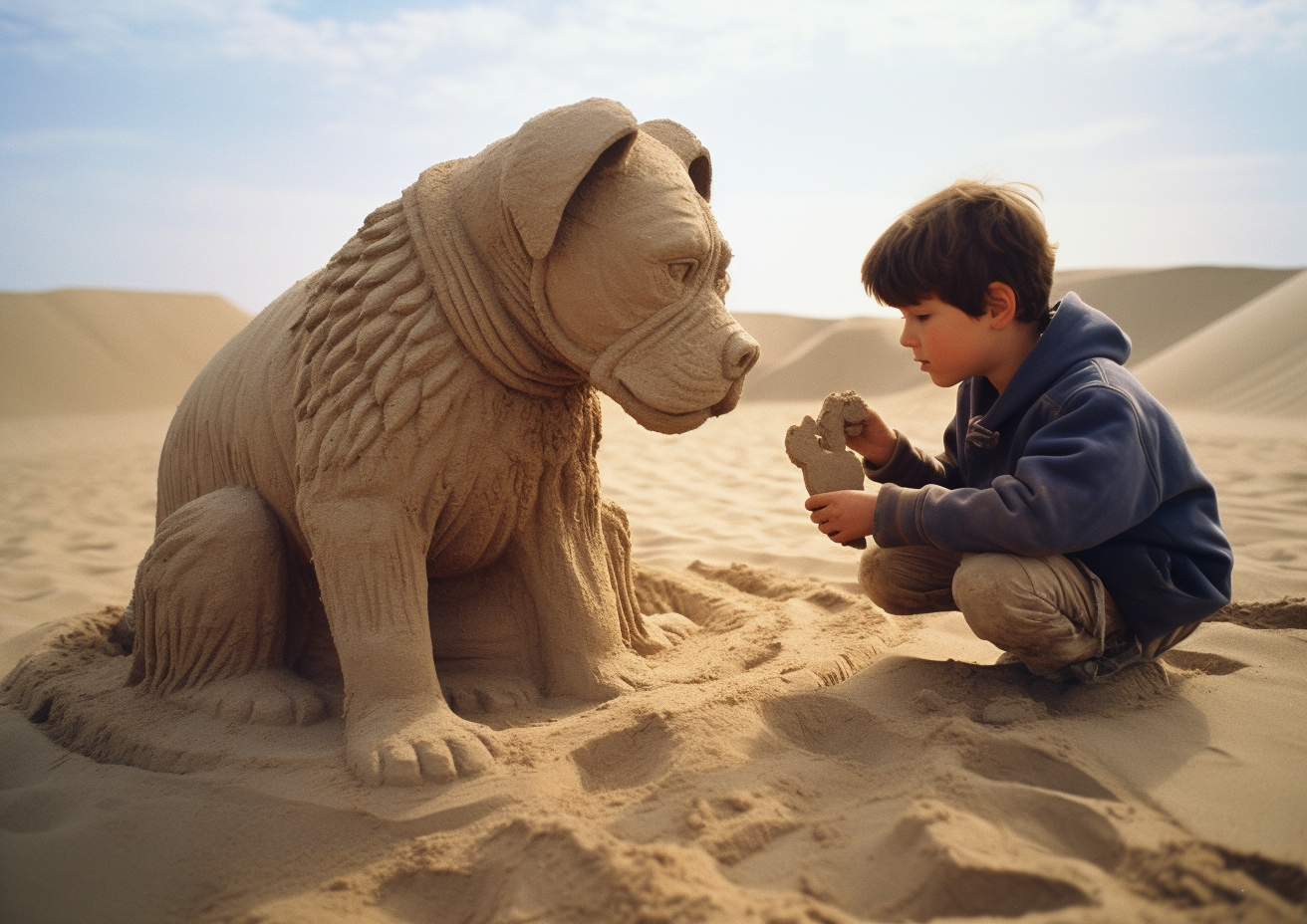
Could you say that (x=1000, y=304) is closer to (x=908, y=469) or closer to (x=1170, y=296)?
(x=908, y=469)

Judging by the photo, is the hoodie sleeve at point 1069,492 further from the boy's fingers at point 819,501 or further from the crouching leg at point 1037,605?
the boy's fingers at point 819,501

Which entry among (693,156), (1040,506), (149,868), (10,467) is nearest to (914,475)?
(1040,506)

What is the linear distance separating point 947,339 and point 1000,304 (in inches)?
5.5

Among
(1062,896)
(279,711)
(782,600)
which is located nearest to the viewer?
(1062,896)

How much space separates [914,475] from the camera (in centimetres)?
251

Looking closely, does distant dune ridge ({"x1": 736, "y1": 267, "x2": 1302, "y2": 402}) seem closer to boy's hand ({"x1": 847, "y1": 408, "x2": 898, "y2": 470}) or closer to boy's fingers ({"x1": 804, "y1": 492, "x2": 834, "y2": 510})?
boy's hand ({"x1": 847, "y1": 408, "x2": 898, "y2": 470})

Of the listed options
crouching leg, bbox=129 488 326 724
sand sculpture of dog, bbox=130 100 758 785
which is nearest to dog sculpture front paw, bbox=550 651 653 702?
sand sculpture of dog, bbox=130 100 758 785

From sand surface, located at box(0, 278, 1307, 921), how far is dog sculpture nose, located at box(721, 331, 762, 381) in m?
0.72

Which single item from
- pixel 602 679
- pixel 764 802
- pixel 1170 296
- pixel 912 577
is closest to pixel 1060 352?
pixel 912 577

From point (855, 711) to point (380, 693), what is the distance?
3.39 feet

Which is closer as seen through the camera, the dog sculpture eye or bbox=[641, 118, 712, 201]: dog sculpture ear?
the dog sculpture eye

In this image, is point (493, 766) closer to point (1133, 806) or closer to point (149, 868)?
point (149, 868)

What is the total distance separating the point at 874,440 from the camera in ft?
8.10

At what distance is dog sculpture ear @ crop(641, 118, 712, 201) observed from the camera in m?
2.14
